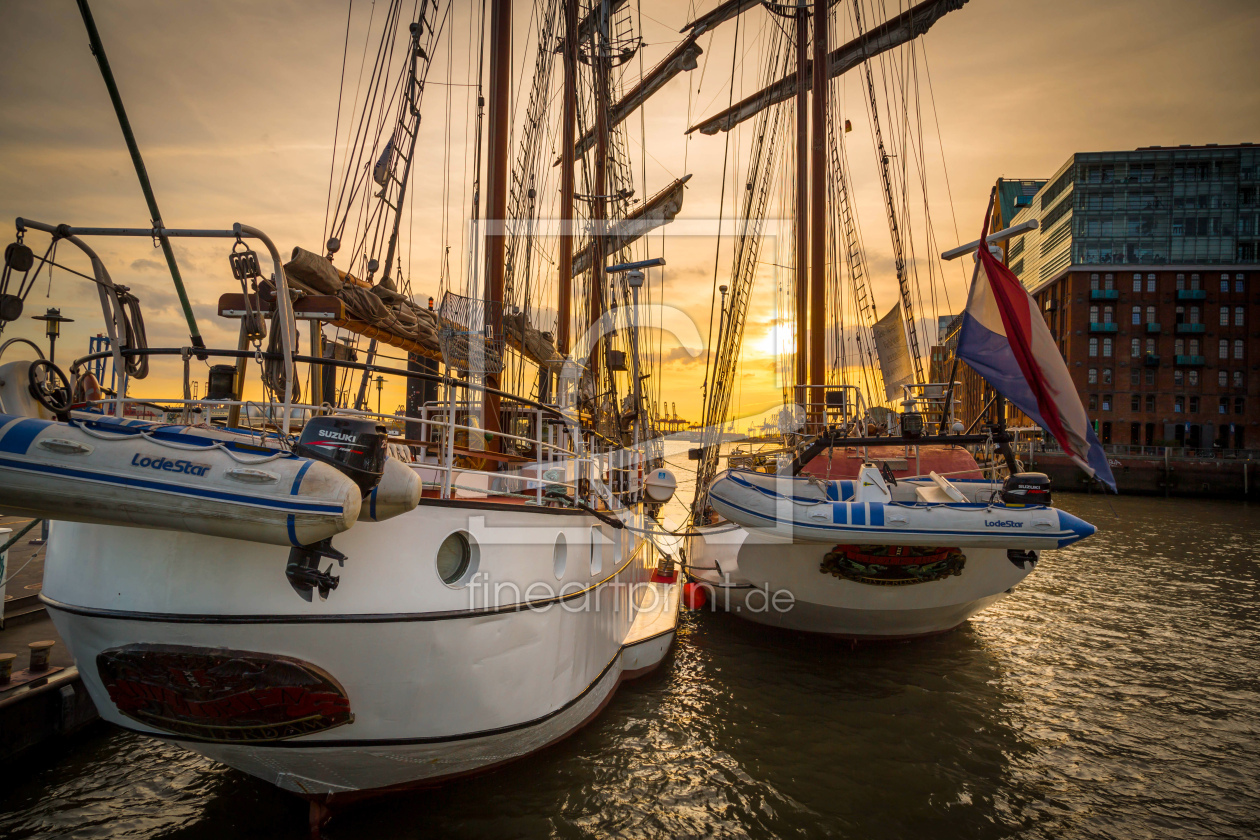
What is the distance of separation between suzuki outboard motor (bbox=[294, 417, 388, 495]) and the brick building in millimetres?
63357

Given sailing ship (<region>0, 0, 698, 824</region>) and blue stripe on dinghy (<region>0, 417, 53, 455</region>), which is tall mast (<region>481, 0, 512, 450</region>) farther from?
blue stripe on dinghy (<region>0, 417, 53, 455</region>)

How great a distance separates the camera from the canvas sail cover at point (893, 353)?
17.9 metres

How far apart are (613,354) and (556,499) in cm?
1095

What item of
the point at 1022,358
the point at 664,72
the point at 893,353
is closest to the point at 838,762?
the point at 1022,358

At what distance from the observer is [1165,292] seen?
5966 centimetres

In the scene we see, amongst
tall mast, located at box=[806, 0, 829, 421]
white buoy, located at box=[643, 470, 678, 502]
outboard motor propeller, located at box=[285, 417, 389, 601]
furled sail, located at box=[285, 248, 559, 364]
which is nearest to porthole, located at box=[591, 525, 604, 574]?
white buoy, located at box=[643, 470, 678, 502]

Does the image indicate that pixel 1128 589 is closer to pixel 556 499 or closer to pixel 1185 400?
pixel 556 499

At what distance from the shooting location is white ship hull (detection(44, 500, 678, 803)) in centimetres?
440

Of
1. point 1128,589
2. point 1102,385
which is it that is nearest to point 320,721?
point 1128,589

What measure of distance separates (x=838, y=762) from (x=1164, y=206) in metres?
72.8

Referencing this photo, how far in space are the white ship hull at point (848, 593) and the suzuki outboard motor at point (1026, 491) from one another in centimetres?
139

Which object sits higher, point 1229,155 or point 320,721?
point 1229,155

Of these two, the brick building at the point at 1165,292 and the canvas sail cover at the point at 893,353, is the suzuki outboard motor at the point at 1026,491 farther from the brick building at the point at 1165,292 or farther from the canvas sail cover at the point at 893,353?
the brick building at the point at 1165,292

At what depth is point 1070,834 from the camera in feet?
19.6
